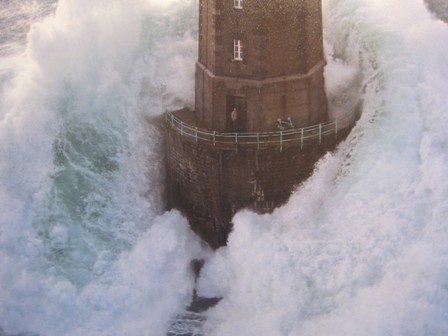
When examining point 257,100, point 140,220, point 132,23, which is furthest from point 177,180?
point 132,23

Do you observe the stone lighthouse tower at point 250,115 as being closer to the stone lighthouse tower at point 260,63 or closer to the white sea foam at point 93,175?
the stone lighthouse tower at point 260,63

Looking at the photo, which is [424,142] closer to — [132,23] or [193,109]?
[193,109]

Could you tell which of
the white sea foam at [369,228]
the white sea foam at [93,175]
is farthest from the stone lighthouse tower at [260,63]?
the white sea foam at [93,175]

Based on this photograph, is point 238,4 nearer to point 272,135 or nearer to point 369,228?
point 272,135

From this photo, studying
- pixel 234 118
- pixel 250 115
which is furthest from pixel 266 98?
pixel 234 118

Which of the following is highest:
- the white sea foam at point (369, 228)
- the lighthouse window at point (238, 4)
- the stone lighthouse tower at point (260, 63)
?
the lighthouse window at point (238, 4)

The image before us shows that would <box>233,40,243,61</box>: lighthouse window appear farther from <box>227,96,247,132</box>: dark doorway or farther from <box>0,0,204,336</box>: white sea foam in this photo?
<box>0,0,204,336</box>: white sea foam
